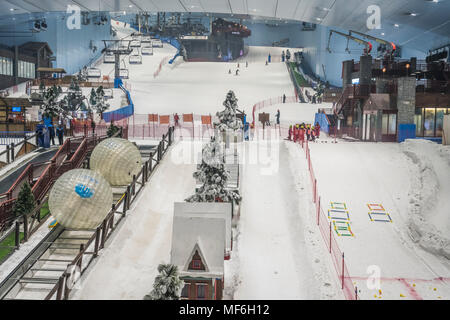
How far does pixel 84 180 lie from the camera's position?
39.2ft

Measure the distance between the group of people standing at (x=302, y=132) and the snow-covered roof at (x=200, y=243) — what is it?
13429mm

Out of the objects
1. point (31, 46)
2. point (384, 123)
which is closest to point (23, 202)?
point (384, 123)

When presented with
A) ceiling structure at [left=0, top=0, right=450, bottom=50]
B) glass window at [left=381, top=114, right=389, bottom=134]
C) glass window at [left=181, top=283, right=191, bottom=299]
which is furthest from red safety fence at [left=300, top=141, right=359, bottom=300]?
ceiling structure at [left=0, top=0, right=450, bottom=50]

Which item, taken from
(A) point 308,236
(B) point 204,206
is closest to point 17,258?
(B) point 204,206

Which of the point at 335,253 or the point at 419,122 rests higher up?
the point at 419,122

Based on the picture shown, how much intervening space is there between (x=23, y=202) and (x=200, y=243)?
7.22m

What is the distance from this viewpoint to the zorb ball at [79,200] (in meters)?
11.8

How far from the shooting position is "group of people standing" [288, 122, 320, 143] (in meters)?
22.3

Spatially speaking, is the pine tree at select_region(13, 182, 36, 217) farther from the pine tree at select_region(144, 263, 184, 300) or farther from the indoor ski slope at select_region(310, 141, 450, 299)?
the indoor ski slope at select_region(310, 141, 450, 299)

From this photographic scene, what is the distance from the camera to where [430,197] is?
1527 centimetres

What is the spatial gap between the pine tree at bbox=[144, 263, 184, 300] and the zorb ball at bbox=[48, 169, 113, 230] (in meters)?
5.39

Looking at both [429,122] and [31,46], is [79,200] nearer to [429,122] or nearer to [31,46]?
[429,122]
